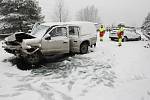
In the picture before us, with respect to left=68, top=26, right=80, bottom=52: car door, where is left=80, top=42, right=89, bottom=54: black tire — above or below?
below

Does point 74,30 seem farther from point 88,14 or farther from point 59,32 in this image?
point 88,14

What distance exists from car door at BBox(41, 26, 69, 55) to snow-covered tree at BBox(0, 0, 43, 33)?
11.8 metres

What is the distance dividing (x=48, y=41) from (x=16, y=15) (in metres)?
12.8

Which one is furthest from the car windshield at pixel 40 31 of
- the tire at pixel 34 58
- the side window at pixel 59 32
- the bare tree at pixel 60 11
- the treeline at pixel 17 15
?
the bare tree at pixel 60 11

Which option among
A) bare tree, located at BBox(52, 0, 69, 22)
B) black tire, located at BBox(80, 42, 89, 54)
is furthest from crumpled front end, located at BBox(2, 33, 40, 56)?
bare tree, located at BBox(52, 0, 69, 22)

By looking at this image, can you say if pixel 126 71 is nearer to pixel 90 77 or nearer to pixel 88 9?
pixel 90 77

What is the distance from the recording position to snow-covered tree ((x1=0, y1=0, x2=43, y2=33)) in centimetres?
2202

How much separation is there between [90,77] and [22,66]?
3.22 meters

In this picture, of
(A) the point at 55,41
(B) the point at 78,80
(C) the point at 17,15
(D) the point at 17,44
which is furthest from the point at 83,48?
(C) the point at 17,15

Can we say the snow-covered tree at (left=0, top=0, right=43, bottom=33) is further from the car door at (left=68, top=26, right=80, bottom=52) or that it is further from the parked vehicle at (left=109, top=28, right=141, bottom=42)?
the car door at (left=68, top=26, right=80, bottom=52)

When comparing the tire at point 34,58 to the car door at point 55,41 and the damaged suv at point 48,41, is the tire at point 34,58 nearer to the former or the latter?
the damaged suv at point 48,41

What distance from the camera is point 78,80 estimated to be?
26.2 feet

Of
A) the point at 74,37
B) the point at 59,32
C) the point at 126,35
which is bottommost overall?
the point at 126,35

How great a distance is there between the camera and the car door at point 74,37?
39.6 ft
